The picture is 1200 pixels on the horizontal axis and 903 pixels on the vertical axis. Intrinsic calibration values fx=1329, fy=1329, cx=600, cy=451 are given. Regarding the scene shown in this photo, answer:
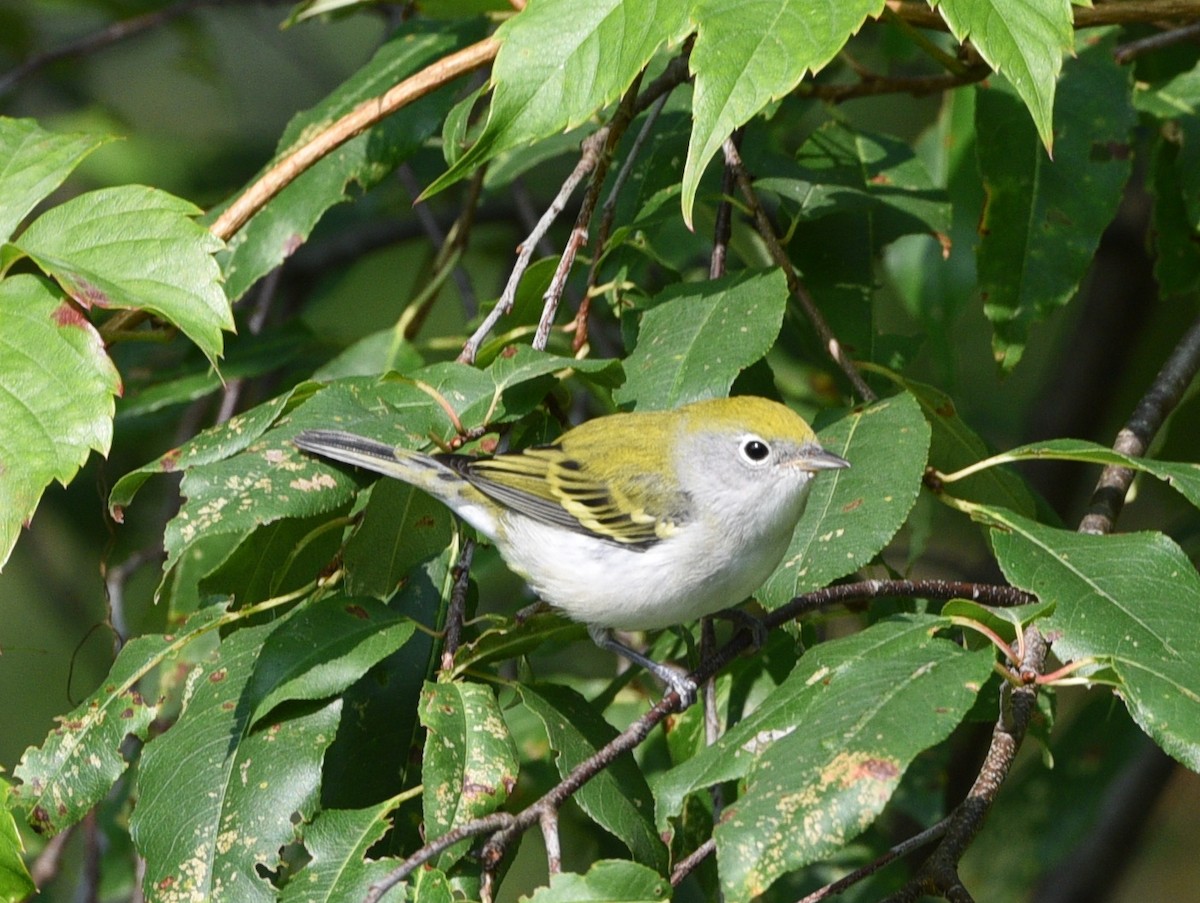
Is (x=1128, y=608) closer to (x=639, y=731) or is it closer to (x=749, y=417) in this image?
(x=639, y=731)

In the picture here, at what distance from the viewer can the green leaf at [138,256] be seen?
2105 mm

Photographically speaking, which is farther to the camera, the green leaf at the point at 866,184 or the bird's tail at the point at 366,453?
the green leaf at the point at 866,184

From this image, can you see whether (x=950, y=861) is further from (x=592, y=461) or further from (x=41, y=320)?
(x=41, y=320)

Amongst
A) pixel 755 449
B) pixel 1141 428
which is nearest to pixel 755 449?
pixel 755 449

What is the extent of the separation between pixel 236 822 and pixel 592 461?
109 centimetres

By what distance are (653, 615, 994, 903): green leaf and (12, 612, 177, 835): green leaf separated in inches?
36.1

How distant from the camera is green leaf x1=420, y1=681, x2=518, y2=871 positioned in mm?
1878

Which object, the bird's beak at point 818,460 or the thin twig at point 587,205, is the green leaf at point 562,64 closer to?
the thin twig at point 587,205

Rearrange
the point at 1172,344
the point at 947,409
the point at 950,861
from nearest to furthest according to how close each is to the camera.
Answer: the point at 950,861, the point at 947,409, the point at 1172,344

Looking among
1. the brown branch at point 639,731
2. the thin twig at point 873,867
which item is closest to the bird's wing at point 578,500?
the brown branch at point 639,731

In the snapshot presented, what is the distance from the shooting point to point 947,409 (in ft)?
8.16

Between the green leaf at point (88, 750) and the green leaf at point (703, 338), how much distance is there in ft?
3.12

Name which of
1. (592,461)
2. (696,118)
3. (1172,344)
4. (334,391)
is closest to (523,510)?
(592,461)

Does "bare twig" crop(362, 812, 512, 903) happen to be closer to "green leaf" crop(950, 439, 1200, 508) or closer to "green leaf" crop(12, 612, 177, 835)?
"green leaf" crop(12, 612, 177, 835)
